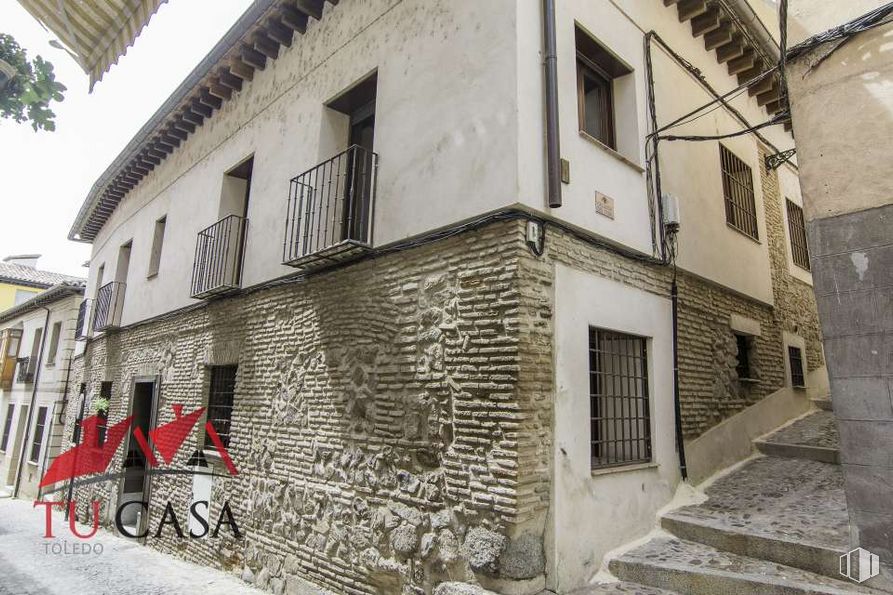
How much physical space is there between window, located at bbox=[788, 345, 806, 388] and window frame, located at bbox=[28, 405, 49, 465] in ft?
57.7

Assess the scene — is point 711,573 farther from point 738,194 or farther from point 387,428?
point 738,194

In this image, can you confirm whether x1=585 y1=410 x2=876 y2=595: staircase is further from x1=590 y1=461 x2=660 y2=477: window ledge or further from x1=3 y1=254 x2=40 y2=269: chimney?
x1=3 y1=254 x2=40 y2=269: chimney

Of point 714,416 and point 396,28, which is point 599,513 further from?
point 396,28

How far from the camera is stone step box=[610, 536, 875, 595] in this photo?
134 inches

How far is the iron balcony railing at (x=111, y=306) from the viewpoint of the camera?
34.8ft

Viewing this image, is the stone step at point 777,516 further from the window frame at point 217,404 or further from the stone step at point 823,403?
the window frame at point 217,404

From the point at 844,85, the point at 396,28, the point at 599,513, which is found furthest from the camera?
the point at 396,28

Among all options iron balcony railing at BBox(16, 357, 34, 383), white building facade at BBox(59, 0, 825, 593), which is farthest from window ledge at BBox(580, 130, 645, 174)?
iron balcony railing at BBox(16, 357, 34, 383)

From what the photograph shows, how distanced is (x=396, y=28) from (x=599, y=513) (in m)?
4.81

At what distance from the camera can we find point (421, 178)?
4754mm

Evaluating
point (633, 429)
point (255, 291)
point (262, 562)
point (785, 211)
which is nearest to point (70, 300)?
point (255, 291)

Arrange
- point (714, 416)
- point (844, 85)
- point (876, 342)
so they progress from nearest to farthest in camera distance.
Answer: point (876, 342)
point (844, 85)
point (714, 416)

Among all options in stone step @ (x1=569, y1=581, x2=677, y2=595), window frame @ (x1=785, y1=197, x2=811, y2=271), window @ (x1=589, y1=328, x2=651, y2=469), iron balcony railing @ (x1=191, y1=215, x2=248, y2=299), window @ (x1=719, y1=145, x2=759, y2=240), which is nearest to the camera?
stone step @ (x1=569, y1=581, x2=677, y2=595)

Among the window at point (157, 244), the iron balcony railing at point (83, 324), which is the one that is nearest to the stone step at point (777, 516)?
the window at point (157, 244)
